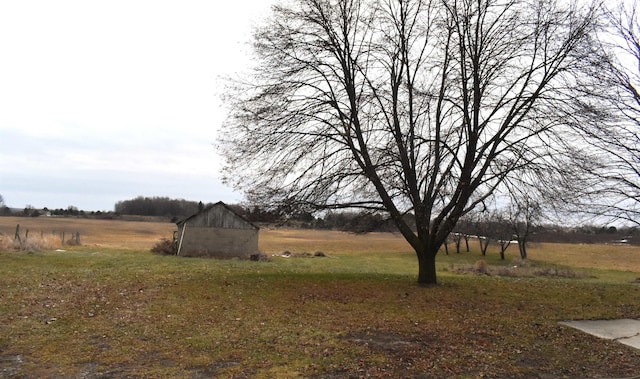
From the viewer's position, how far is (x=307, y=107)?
556 inches

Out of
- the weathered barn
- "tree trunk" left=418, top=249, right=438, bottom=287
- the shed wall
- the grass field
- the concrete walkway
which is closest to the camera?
the grass field

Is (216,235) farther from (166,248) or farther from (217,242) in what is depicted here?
(166,248)

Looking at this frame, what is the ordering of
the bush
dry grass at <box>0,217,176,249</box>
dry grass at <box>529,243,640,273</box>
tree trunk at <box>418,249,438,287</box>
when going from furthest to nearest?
dry grass at <box>0,217,176,249</box>
dry grass at <box>529,243,640,273</box>
the bush
tree trunk at <box>418,249,438,287</box>

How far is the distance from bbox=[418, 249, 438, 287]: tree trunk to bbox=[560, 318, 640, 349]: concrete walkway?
473 centimetres

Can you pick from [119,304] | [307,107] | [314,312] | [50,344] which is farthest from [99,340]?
[307,107]

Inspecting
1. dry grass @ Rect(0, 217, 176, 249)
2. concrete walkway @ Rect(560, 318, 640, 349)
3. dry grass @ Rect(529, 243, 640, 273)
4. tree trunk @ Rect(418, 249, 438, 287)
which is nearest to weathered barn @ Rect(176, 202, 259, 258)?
dry grass @ Rect(0, 217, 176, 249)

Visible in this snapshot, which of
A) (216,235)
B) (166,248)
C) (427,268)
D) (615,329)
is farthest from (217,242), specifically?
(615,329)

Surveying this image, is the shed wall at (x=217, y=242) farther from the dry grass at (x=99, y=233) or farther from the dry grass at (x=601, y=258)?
the dry grass at (x=601, y=258)

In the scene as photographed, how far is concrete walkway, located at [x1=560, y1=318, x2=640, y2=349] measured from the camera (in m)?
8.61

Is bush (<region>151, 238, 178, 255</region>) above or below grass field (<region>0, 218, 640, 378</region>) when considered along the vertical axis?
below

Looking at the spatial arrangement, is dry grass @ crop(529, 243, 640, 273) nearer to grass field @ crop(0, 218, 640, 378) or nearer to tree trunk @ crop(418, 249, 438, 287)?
tree trunk @ crop(418, 249, 438, 287)

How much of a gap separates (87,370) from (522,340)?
6731mm

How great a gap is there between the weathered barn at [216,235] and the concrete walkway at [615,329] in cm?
3208

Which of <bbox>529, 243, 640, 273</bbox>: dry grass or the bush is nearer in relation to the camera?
the bush
